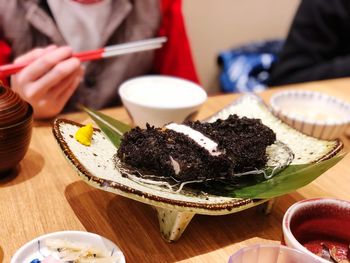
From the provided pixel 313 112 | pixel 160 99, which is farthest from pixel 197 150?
pixel 313 112

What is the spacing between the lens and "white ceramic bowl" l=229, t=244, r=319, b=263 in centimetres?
71

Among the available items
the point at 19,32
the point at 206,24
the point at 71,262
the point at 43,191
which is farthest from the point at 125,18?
the point at 206,24

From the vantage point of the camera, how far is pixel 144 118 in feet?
4.00

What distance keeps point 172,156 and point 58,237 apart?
0.86 ft

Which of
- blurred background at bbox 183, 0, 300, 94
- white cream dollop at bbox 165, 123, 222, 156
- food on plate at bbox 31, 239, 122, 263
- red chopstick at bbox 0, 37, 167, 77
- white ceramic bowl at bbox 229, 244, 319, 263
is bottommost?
blurred background at bbox 183, 0, 300, 94

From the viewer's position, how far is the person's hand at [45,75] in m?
1.24

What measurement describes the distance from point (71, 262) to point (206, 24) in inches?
97.5

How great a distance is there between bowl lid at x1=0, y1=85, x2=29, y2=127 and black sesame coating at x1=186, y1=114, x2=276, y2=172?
0.38 meters

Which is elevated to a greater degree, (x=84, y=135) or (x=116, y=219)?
(x=84, y=135)

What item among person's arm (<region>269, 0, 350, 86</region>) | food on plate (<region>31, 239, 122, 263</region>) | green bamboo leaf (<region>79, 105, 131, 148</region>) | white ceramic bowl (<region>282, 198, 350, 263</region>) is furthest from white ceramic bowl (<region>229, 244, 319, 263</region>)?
person's arm (<region>269, 0, 350, 86</region>)

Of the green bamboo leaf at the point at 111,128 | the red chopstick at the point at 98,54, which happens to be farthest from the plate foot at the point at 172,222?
the red chopstick at the point at 98,54

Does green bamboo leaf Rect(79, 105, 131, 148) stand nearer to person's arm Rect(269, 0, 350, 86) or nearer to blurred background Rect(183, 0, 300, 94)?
person's arm Rect(269, 0, 350, 86)

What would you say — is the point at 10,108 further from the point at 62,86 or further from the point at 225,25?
the point at 225,25

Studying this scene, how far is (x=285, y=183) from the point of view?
926mm
